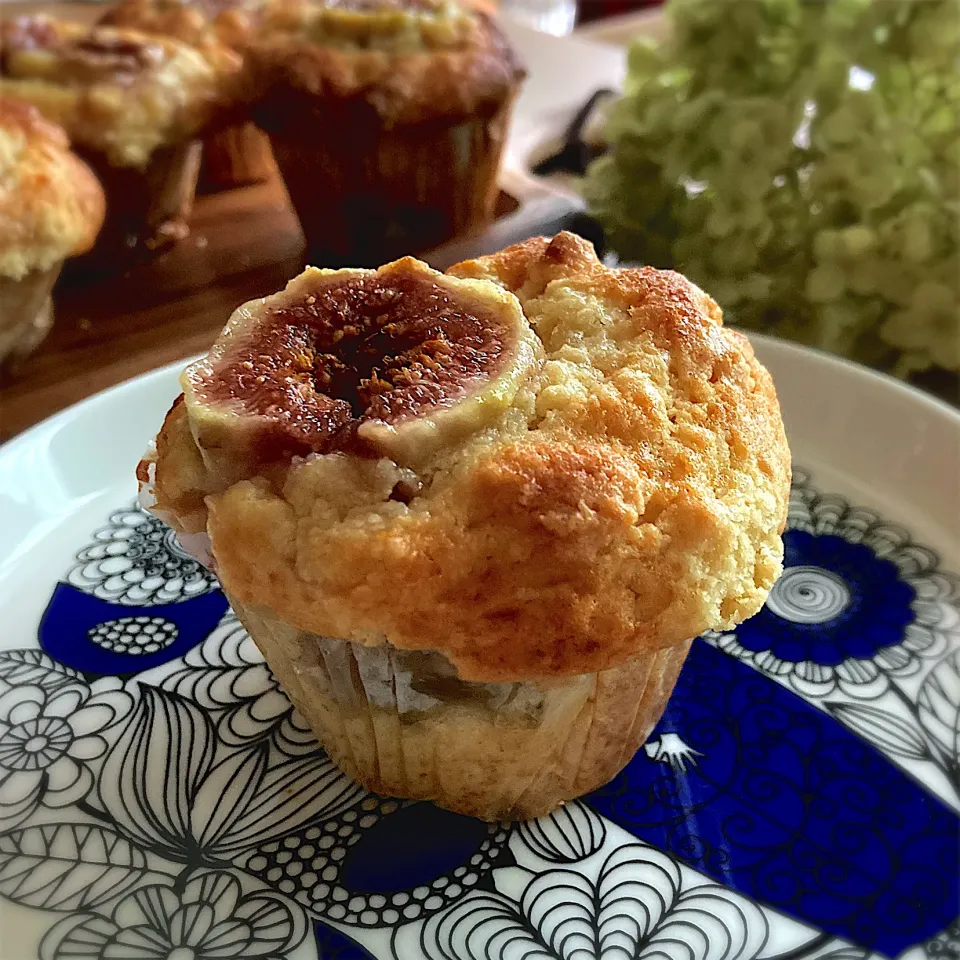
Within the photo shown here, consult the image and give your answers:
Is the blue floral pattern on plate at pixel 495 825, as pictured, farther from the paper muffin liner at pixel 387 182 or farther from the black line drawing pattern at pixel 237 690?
the paper muffin liner at pixel 387 182

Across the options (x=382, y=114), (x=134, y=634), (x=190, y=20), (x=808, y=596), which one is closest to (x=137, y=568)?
(x=134, y=634)

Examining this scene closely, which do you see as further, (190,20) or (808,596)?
(190,20)

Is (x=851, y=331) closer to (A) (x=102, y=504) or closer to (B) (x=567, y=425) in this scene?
(B) (x=567, y=425)

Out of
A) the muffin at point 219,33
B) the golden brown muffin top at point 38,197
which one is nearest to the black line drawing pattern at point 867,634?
the golden brown muffin top at point 38,197

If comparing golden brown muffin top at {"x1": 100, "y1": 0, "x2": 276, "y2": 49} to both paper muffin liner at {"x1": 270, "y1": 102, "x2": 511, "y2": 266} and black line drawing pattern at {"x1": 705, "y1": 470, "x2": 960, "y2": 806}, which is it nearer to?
paper muffin liner at {"x1": 270, "y1": 102, "x2": 511, "y2": 266}

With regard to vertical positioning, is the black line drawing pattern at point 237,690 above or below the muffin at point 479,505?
below

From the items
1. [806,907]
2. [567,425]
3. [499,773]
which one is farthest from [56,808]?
[806,907]

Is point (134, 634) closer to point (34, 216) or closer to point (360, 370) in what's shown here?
point (360, 370)
